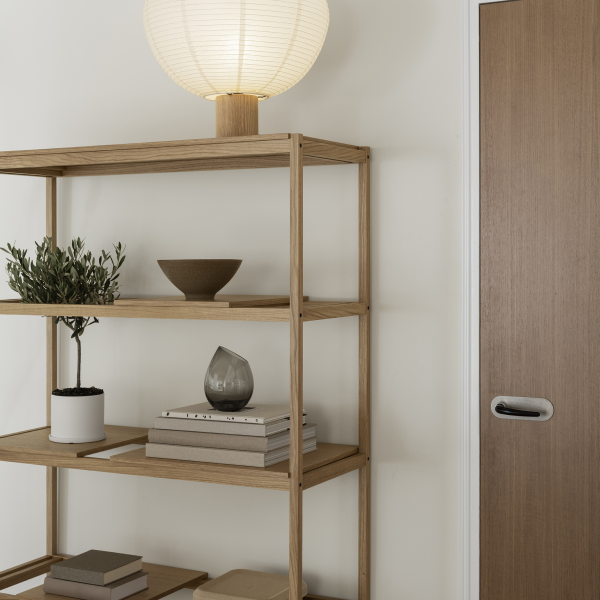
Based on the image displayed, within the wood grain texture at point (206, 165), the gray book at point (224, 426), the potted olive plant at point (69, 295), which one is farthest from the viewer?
the potted olive plant at point (69, 295)

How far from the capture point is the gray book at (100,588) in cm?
177

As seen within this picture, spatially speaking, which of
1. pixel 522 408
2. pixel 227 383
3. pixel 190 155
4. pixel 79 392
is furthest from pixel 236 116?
pixel 522 408

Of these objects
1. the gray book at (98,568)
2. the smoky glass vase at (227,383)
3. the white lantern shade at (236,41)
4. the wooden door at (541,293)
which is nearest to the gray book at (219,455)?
the smoky glass vase at (227,383)

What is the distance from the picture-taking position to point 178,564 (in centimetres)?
200

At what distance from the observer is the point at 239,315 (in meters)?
1.52

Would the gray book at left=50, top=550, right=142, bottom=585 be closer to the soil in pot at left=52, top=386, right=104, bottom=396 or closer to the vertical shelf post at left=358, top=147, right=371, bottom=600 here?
the soil in pot at left=52, top=386, right=104, bottom=396

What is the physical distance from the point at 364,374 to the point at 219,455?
1.27 feet

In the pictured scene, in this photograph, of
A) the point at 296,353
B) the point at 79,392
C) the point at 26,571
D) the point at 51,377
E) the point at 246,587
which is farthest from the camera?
the point at 51,377

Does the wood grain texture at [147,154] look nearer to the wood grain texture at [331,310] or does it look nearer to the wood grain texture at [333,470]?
the wood grain texture at [331,310]

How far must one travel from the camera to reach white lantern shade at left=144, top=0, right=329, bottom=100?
5.00 feet

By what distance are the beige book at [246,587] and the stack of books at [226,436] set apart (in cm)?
31

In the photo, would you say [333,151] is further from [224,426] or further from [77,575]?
[77,575]

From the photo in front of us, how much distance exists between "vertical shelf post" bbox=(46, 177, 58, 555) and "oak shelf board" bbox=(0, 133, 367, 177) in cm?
14

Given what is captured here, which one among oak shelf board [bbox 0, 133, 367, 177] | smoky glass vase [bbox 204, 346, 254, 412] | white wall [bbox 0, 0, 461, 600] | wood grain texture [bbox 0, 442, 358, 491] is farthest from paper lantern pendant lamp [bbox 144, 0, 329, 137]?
wood grain texture [bbox 0, 442, 358, 491]
